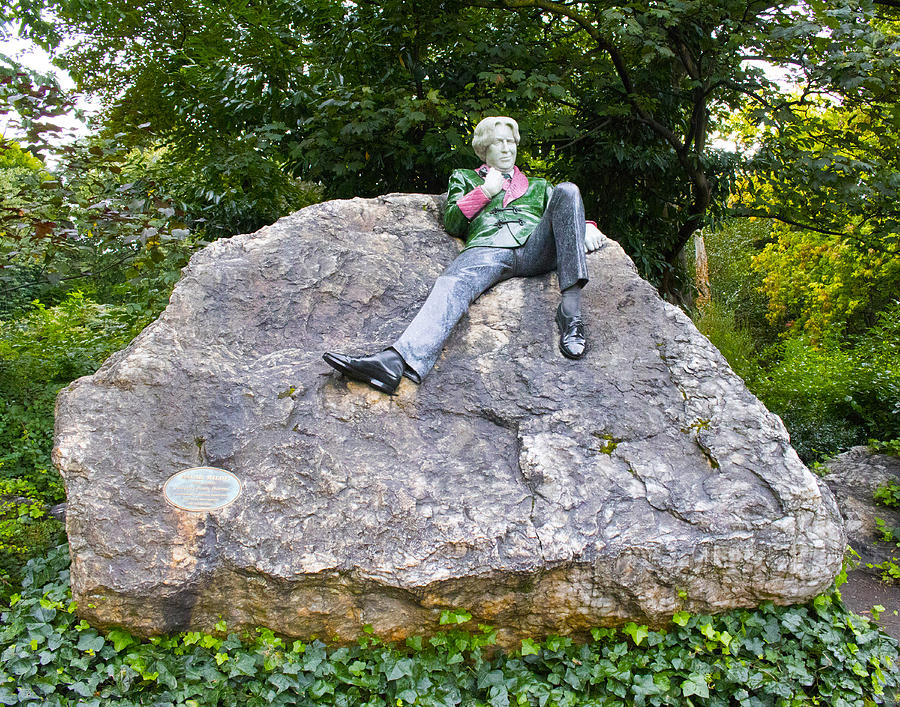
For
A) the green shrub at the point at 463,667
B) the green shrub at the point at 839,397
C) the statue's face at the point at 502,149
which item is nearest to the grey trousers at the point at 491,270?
the statue's face at the point at 502,149

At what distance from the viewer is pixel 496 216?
393 cm

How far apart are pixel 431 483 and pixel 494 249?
153 centimetres

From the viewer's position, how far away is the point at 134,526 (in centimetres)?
258

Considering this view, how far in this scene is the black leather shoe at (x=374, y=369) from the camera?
3.05 m

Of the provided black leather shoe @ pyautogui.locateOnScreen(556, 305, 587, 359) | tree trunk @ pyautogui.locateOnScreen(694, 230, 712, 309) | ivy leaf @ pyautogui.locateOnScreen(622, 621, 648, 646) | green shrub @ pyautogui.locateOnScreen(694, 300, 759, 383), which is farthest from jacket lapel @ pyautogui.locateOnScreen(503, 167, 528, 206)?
tree trunk @ pyautogui.locateOnScreen(694, 230, 712, 309)

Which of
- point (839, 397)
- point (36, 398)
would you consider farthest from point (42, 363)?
point (839, 397)

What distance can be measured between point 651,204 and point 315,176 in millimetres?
3311

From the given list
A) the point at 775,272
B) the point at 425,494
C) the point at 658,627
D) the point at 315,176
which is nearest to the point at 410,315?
the point at 425,494

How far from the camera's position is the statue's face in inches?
159

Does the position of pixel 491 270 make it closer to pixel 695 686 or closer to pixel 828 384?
pixel 695 686

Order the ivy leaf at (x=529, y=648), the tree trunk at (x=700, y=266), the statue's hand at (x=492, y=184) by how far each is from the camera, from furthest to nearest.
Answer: the tree trunk at (x=700, y=266) < the statue's hand at (x=492, y=184) < the ivy leaf at (x=529, y=648)

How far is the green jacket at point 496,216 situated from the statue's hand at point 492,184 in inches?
1.2

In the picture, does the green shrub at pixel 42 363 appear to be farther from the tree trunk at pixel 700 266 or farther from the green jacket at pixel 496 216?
the tree trunk at pixel 700 266

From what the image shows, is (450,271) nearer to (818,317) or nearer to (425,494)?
(425,494)
